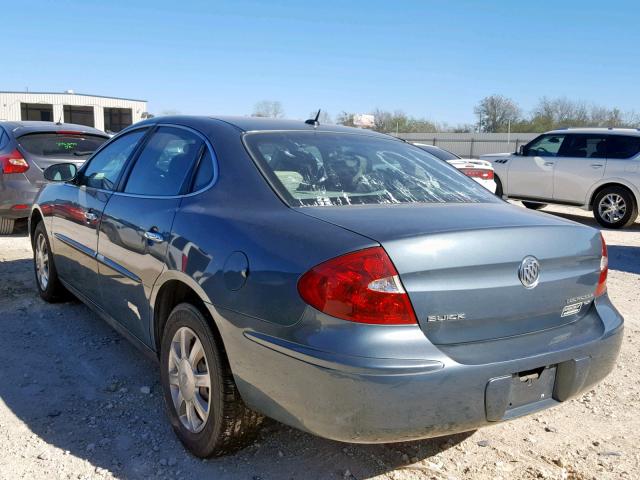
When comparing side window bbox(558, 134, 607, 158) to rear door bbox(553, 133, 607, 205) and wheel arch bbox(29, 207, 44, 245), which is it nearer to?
rear door bbox(553, 133, 607, 205)

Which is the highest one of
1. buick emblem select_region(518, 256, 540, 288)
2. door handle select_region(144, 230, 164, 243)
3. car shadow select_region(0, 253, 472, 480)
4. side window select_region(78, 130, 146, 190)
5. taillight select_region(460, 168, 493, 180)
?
side window select_region(78, 130, 146, 190)

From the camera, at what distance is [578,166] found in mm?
10977

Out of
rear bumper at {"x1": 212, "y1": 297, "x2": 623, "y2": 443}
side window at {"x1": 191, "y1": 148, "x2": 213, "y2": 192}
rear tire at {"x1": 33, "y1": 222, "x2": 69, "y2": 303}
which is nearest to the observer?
rear bumper at {"x1": 212, "y1": 297, "x2": 623, "y2": 443}

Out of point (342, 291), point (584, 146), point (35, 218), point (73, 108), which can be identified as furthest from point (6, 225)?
point (73, 108)

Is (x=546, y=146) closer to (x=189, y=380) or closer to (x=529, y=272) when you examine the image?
(x=529, y=272)

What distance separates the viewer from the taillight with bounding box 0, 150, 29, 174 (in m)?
7.67

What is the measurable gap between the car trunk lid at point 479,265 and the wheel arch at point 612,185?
887 cm

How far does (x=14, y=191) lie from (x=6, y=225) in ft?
2.29

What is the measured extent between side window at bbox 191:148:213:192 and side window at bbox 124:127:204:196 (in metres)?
0.08

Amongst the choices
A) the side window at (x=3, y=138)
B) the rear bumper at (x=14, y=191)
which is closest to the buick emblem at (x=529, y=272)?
the rear bumper at (x=14, y=191)

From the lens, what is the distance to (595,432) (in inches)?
122

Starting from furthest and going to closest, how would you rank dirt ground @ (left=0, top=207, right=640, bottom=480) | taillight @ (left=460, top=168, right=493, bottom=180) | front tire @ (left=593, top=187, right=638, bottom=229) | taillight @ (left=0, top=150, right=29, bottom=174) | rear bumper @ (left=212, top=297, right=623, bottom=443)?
front tire @ (left=593, top=187, right=638, bottom=229)
taillight @ (left=460, top=168, right=493, bottom=180)
taillight @ (left=0, top=150, right=29, bottom=174)
dirt ground @ (left=0, top=207, right=640, bottom=480)
rear bumper @ (left=212, top=297, right=623, bottom=443)

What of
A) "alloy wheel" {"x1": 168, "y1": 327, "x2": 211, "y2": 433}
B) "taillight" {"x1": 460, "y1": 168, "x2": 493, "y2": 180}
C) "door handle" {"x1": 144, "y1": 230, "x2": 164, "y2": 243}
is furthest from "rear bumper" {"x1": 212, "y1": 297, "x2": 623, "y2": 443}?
"taillight" {"x1": 460, "y1": 168, "x2": 493, "y2": 180}

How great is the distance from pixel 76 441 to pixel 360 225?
177cm
